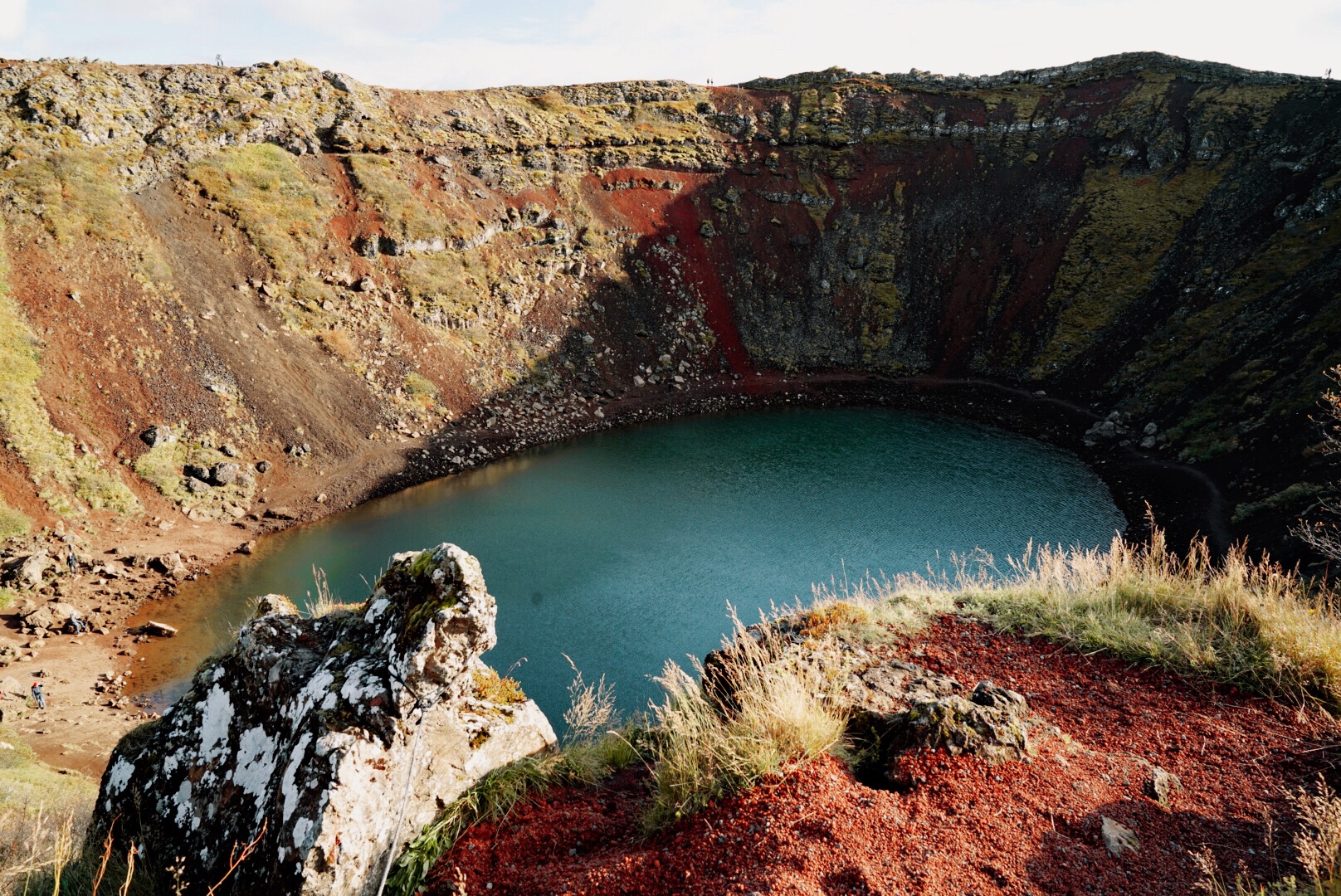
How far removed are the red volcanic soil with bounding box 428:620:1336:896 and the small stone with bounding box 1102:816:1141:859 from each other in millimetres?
55

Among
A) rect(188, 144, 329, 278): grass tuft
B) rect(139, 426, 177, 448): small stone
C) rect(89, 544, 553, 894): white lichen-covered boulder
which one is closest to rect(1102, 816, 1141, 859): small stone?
rect(89, 544, 553, 894): white lichen-covered boulder

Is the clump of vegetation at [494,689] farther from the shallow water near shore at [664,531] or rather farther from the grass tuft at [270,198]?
the grass tuft at [270,198]

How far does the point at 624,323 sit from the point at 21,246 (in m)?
29.5

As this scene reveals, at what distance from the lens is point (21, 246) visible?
103 ft

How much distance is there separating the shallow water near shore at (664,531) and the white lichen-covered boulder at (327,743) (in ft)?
39.2

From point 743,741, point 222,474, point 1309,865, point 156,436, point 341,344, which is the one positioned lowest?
point 222,474

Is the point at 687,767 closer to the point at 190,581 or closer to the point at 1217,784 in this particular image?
the point at 1217,784

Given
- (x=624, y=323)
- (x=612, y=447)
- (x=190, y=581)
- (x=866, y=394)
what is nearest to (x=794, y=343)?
→ (x=866, y=394)

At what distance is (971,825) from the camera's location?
5066 millimetres

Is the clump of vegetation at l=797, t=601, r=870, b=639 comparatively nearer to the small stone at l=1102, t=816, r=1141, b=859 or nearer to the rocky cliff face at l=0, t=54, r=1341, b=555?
the small stone at l=1102, t=816, r=1141, b=859

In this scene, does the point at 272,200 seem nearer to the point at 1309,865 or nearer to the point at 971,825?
the point at 971,825

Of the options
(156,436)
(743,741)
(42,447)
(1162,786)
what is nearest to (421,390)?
(156,436)

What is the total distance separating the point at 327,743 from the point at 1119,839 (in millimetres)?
5547

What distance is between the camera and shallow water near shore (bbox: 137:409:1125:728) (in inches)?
853
